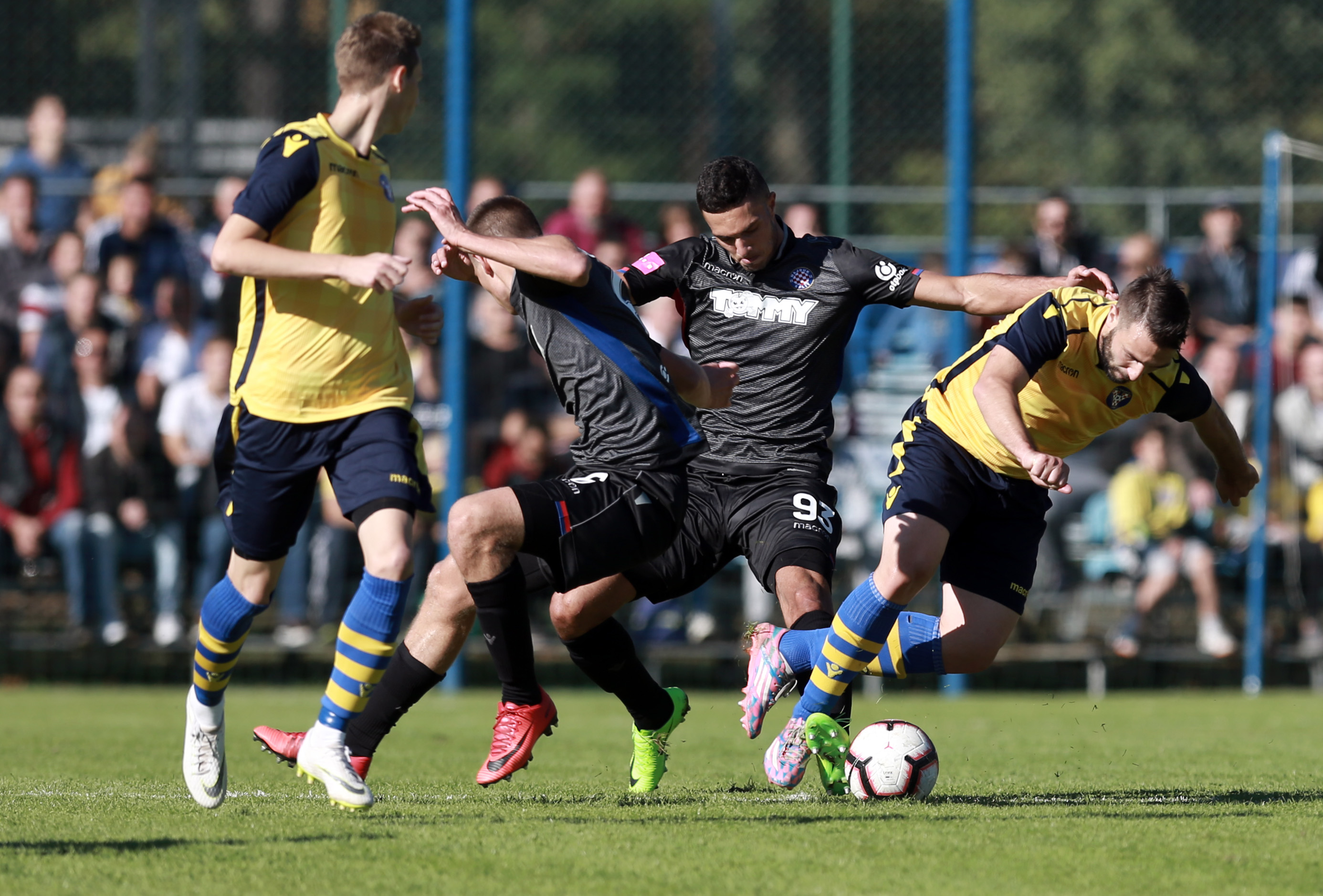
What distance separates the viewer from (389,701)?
17.9 ft

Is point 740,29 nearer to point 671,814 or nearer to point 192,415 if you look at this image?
point 192,415

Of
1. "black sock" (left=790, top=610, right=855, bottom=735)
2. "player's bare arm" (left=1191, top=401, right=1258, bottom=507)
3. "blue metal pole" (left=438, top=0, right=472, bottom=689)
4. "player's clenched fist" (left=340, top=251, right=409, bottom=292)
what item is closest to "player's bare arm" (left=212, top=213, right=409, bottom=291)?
"player's clenched fist" (left=340, top=251, right=409, bottom=292)

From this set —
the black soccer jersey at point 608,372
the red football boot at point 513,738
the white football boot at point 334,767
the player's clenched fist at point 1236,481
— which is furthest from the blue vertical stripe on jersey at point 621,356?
the player's clenched fist at point 1236,481

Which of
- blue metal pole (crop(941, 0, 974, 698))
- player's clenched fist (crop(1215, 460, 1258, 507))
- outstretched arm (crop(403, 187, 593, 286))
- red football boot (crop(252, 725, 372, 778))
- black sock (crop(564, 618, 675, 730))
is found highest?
blue metal pole (crop(941, 0, 974, 698))

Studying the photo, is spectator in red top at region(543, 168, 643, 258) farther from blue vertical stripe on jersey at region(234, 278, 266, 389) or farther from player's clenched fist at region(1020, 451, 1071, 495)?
player's clenched fist at region(1020, 451, 1071, 495)

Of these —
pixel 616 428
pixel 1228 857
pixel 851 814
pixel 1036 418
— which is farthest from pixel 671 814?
pixel 1036 418

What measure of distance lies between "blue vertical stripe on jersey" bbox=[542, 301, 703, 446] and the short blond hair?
0.95 metres

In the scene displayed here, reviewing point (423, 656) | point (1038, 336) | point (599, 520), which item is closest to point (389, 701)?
point (423, 656)

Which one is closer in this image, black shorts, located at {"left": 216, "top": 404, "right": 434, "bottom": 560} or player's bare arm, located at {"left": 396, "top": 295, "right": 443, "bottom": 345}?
black shorts, located at {"left": 216, "top": 404, "right": 434, "bottom": 560}

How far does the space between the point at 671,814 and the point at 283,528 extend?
1508 mm

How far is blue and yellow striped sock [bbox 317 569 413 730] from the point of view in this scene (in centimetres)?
481

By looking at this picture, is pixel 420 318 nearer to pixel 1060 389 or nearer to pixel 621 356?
pixel 621 356

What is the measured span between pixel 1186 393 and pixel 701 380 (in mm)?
1709

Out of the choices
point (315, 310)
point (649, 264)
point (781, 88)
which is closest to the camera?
point (315, 310)
